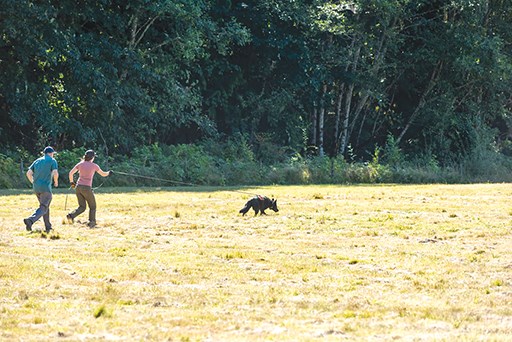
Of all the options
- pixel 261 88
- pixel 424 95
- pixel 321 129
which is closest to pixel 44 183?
pixel 261 88

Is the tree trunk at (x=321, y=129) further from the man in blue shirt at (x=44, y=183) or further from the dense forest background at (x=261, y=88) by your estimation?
the man in blue shirt at (x=44, y=183)

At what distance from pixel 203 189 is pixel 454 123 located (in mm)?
18173

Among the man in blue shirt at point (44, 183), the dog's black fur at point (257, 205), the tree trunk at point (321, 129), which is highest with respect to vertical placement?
the tree trunk at point (321, 129)

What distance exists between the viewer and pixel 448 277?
1452 centimetres

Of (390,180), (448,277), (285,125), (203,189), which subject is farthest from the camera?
(285,125)

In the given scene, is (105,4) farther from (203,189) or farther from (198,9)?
(203,189)

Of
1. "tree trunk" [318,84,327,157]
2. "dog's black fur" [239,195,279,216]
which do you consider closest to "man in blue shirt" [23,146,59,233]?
"dog's black fur" [239,195,279,216]

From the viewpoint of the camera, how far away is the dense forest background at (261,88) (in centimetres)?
3931

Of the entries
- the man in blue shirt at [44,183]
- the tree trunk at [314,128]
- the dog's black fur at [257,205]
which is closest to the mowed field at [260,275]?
the dog's black fur at [257,205]

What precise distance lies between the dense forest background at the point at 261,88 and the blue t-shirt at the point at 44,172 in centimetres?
1529

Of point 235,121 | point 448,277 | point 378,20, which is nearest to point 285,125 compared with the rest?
point 235,121

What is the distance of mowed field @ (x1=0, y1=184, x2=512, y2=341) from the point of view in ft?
35.6

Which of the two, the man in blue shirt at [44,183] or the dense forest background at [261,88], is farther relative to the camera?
the dense forest background at [261,88]

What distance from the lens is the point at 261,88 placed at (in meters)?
50.2
